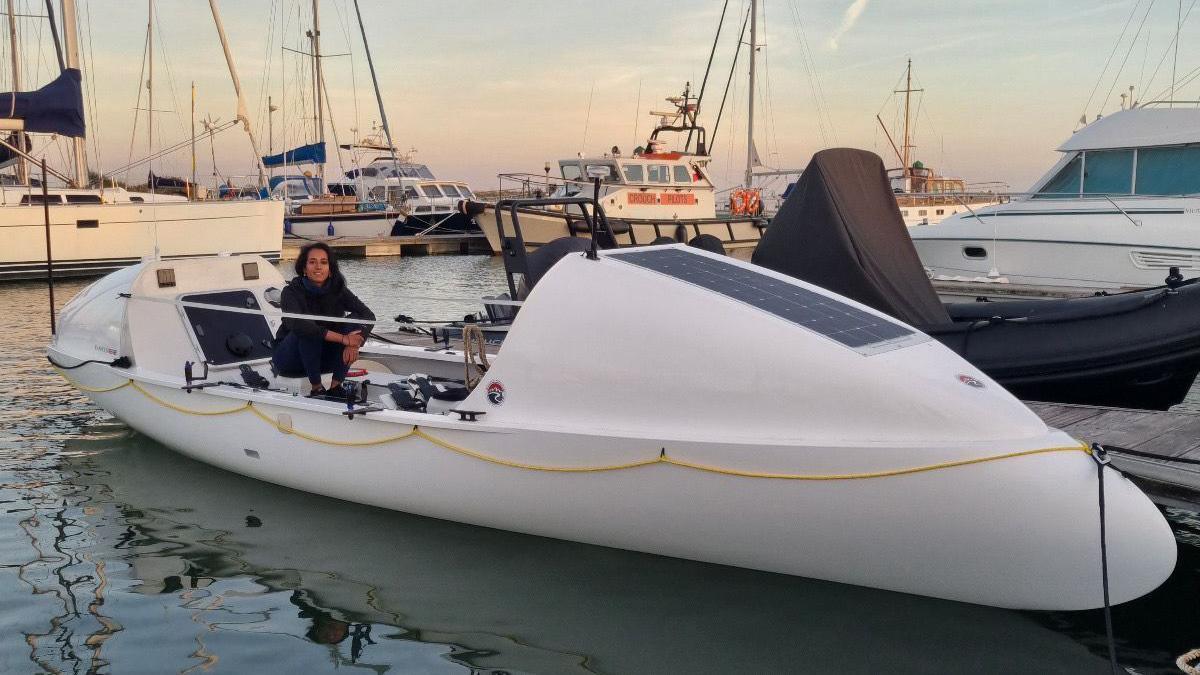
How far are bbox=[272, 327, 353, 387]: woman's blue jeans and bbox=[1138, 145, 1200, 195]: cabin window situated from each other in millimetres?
13758

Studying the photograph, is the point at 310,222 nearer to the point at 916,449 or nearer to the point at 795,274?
the point at 795,274

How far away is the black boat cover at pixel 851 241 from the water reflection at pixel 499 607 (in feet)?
11.2

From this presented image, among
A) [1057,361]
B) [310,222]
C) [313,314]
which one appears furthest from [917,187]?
[313,314]

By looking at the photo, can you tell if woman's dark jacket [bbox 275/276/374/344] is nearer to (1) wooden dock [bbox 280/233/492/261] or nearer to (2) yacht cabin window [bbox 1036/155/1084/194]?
(2) yacht cabin window [bbox 1036/155/1084/194]

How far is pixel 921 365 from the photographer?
16.8 ft

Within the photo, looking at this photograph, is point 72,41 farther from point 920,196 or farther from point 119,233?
point 920,196

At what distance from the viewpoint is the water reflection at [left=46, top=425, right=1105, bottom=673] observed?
5.00 meters

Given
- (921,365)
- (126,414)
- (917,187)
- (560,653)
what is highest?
(917,187)

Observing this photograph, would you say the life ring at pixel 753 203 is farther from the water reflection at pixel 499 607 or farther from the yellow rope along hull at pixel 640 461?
the water reflection at pixel 499 607

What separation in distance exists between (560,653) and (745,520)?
121 centimetres

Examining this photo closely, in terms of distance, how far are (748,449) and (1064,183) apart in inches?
551

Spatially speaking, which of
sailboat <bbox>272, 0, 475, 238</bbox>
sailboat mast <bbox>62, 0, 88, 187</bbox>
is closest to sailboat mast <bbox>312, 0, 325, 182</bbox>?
sailboat <bbox>272, 0, 475, 238</bbox>

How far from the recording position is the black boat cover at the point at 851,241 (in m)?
8.37

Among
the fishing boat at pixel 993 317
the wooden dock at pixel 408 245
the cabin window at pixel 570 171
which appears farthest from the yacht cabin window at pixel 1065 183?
the wooden dock at pixel 408 245
